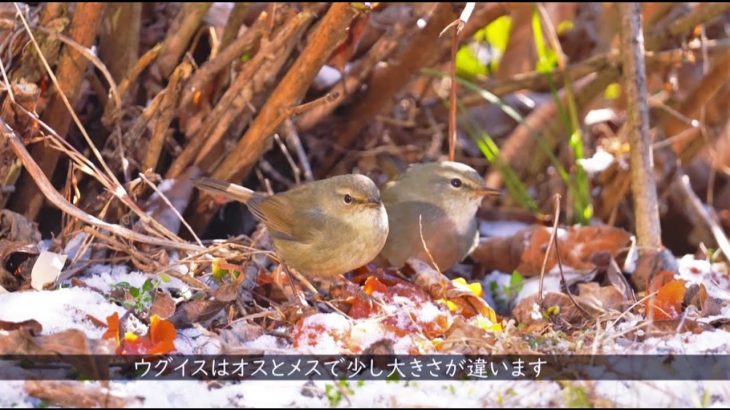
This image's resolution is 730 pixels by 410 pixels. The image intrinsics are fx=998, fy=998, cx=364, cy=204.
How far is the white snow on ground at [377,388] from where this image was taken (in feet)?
8.66

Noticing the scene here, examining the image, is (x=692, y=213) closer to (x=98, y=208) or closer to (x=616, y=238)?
(x=616, y=238)

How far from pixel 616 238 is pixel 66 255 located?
7.73 ft

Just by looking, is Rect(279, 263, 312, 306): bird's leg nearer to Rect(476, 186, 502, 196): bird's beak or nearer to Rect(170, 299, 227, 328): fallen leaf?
Rect(170, 299, 227, 328): fallen leaf

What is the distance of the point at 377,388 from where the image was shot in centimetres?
275

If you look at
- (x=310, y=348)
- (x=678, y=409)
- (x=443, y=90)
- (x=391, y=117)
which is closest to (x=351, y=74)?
(x=391, y=117)

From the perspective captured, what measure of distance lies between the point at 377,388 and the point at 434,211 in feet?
6.32

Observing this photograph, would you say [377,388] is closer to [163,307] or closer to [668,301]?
[163,307]

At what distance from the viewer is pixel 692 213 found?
5344 mm

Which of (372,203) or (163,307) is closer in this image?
(163,307)

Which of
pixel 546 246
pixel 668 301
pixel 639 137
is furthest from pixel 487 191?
pixel 668 301

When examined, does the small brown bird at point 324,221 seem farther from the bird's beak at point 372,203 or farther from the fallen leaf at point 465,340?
the fallen leaf at point 465,340

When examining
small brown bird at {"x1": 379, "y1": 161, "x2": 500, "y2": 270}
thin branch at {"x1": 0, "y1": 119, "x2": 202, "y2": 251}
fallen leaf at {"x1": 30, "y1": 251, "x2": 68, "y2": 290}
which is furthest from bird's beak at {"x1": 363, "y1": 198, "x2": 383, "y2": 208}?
fallen leaf at {"x1": 30, "y1": 251, "x2": 68, "y2": 290}

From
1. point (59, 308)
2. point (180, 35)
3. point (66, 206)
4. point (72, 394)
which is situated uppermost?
point (180, 35)

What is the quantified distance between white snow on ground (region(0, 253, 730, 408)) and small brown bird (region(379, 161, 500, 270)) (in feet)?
3.93
